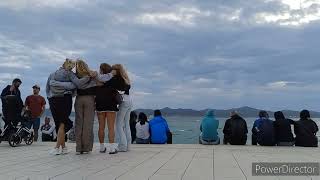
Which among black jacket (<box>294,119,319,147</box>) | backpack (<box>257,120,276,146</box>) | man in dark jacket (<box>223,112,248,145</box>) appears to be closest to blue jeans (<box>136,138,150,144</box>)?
man in dark jacket (<box>223,112,248,145</box>)

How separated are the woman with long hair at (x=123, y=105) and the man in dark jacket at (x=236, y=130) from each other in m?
4.58

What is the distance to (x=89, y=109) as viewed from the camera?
1027cm

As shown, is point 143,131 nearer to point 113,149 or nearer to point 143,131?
point 143,131

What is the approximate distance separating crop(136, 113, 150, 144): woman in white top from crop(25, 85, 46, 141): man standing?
10.1 feet

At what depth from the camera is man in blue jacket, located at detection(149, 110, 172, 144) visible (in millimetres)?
14742

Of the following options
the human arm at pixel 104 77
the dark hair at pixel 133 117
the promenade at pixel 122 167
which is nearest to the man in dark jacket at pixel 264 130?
the dark hair at pixel 133 117

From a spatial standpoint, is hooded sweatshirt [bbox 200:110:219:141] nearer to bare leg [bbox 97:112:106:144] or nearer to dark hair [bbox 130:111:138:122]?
dark hair [bbox 130:111:138:122]

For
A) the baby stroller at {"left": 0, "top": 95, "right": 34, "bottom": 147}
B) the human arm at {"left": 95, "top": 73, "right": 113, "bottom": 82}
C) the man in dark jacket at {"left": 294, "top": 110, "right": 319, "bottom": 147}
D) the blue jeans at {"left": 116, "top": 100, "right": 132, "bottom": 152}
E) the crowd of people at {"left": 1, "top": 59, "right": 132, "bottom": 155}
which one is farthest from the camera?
the man in dark jacket at {"left": 294, "top": 110, "right": 319, "bottom": 147}

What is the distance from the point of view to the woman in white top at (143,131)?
14.9 meters

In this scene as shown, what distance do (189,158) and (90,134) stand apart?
7.27 ft

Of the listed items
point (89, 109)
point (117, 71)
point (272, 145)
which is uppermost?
point (117, 71)

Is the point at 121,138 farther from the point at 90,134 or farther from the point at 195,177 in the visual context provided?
the point at 195,177

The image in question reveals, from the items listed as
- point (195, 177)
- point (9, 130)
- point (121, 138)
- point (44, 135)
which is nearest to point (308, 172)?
point (195, 177)

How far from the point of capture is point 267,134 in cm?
1427
